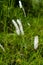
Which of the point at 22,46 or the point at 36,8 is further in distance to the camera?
the point at 36,8

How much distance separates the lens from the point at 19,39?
2.30 m

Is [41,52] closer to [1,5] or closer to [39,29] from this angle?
[39,29]

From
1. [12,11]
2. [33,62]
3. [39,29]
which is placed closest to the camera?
[33,62]

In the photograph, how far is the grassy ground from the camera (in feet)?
6.91

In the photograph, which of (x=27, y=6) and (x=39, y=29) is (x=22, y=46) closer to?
(x=39, y=29)

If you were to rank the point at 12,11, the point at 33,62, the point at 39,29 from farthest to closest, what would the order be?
the point at 12,11, the point at 39,29, the point at 33,62

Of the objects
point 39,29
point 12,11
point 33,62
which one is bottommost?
point 33,62

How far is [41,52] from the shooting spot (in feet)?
7.11

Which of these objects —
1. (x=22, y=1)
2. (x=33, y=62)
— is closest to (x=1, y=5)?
(x=22, y=1)

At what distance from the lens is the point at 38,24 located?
8.29 ft

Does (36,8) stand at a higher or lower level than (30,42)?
higher

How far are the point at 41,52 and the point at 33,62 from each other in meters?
0.16

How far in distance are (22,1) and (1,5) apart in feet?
0.95

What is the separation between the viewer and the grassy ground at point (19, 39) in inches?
82.9
